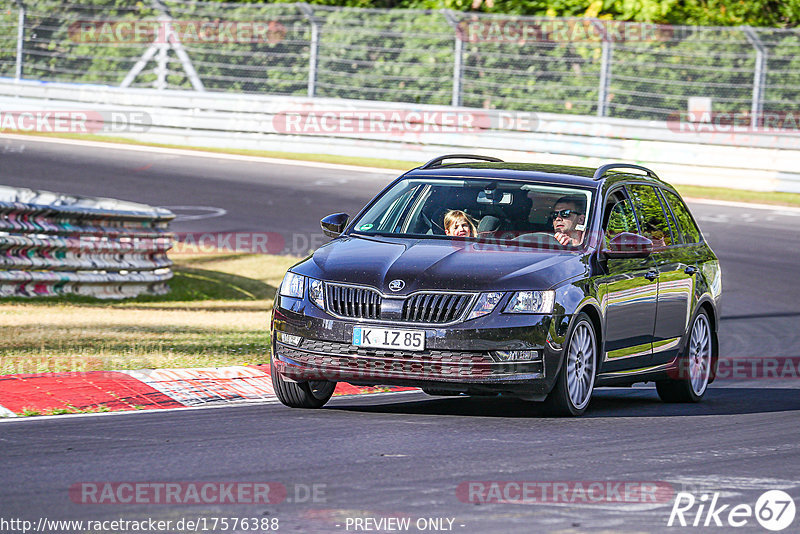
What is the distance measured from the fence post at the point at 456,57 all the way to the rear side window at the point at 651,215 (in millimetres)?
17536

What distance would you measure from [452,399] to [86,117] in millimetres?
21006

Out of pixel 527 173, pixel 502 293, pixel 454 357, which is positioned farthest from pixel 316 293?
pixel 527 173

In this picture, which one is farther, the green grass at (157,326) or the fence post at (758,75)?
the fence post at (758,75)

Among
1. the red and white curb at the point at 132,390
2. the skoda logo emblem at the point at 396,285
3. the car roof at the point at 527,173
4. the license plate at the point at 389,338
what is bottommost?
the red and white curb at the point at 132,390

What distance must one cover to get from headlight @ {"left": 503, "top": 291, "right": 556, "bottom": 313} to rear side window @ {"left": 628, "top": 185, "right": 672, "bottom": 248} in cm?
198

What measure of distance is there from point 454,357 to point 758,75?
1896 centimetres

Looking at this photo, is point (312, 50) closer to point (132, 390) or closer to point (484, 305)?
point (132, 390)

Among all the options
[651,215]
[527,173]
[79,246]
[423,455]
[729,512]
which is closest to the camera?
[729,512]

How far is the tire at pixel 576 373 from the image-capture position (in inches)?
343

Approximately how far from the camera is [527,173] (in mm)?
9969

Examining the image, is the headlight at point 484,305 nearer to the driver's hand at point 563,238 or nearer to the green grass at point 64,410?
the driver's hand at point 563,238

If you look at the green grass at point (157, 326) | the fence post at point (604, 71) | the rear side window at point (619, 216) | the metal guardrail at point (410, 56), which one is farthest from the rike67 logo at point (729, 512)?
the fence post at point (604, 71)

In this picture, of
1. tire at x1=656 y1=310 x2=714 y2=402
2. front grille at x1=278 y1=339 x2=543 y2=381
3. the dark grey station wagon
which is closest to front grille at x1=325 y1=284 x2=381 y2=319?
the dark grey station wagon

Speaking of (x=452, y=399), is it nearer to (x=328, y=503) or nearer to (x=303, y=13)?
(x=328, y=503)
